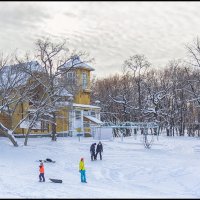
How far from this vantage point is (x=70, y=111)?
4691cm

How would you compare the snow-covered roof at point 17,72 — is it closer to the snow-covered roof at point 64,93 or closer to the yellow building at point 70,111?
the yellow building at point 70,111

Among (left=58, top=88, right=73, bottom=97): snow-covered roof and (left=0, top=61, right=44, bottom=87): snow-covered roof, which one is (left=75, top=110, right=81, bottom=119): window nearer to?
(left=58, top=88, right=73, bottom=97): snow-covered roof

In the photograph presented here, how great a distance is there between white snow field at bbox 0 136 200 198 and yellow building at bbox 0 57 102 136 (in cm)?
470

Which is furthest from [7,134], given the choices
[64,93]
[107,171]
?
[107,171]

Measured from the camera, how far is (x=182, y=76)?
7044 centimetres

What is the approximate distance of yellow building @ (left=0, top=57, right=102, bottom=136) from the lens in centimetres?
4447

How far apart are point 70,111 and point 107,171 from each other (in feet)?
58.7

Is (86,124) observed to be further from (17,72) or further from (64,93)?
(17,72)

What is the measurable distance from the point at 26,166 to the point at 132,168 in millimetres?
8032

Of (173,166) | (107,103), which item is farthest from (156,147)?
(107,103)

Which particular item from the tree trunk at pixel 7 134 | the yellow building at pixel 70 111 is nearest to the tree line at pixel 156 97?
the yellow building at pixel 70 111

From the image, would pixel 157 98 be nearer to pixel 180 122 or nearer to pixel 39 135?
pixel 180 122

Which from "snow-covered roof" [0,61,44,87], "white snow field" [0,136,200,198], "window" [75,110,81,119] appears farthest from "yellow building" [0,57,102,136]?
"white snow field" [0,136,200,198]

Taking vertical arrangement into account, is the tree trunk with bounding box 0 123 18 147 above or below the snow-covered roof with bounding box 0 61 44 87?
below
